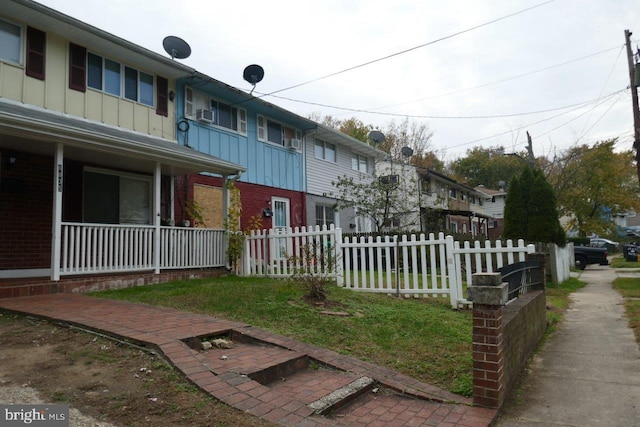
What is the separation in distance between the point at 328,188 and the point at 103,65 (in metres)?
9.97

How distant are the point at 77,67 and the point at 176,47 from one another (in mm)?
3313

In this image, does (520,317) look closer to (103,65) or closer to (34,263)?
(34,263)

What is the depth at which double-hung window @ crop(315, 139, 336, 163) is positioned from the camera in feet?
59.6

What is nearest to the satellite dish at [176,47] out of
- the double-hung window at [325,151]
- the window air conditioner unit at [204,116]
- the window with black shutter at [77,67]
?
the window air conditioner unit at [204,116]

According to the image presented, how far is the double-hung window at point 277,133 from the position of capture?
15219 mm

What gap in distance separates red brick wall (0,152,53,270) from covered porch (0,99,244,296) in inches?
0.7

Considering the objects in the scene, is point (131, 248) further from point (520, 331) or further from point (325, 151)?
point (325, 151)

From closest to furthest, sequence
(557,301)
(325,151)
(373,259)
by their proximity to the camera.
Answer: (373,259), (557,301), (325,151)

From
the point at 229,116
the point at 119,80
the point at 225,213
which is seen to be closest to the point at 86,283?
the point at 225,213

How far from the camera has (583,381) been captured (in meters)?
4.51

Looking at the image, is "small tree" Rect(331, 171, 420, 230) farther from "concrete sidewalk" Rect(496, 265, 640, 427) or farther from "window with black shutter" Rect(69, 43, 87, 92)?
"concrete sidewalk" Rect(496, 265, 640, 427)

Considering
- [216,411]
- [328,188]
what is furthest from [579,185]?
[216,411]

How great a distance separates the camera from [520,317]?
4.86 metres

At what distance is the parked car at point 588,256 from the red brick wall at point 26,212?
75.3 feet
